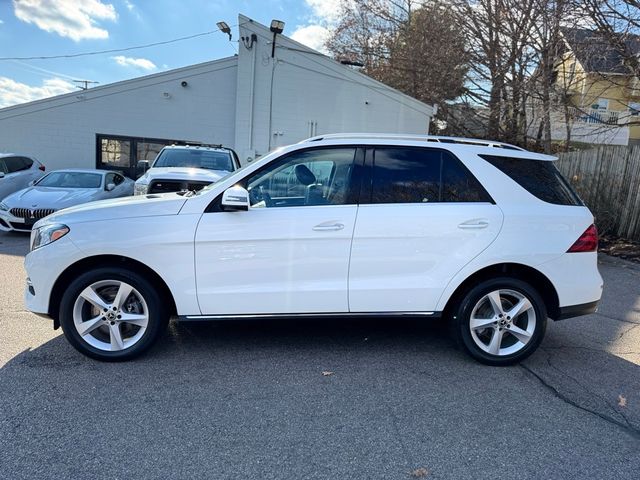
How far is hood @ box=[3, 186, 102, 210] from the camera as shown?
9.23m

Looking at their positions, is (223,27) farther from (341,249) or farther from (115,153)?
(341,249)

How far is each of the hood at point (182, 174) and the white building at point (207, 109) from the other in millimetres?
6943

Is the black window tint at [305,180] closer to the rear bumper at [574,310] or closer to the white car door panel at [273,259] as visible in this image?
the white car door panel at [273,259]

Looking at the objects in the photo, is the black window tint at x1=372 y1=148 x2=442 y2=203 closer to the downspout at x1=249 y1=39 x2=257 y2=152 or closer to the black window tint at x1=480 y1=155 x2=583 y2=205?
the black window tint at x1=480 y1=155 x2=583 y2=205

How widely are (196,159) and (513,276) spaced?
25.0 feet

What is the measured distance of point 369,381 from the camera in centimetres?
361

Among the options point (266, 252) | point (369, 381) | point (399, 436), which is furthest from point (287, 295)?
point (399, 436)

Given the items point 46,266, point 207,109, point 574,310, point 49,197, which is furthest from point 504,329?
point 207,109

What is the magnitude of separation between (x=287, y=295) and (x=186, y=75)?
14512 mm

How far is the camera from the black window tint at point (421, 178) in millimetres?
3854

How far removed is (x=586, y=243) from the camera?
12.8ft

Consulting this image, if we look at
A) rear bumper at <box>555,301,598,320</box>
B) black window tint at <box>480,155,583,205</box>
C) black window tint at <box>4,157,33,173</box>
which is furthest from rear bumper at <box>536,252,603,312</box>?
black window tint at <box>4,157,33,173</box>

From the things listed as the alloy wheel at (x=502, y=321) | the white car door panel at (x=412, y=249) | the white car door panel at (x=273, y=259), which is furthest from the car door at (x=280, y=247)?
the alloy wheel at (x=502, y=321)

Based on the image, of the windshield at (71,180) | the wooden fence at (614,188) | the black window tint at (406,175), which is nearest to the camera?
the black window tint at (406,175)
